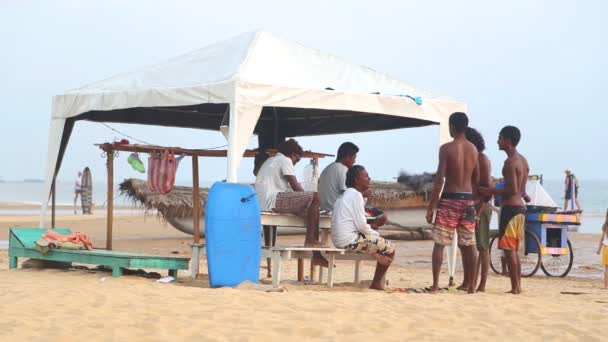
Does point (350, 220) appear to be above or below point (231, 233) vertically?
above

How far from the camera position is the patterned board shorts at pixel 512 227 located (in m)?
8.27

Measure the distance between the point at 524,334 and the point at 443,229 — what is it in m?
2.16

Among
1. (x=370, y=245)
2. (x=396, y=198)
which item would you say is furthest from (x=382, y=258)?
(x=396, y=198)

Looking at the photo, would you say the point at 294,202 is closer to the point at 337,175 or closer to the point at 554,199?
the point at 337,175

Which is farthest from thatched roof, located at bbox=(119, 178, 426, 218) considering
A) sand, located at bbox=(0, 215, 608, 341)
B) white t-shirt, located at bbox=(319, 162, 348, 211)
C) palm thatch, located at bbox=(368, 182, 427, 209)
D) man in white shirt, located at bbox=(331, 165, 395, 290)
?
man in white shirt, located at bbox=(331, 165, 395, 290)

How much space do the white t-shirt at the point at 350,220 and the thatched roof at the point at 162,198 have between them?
8.67 m

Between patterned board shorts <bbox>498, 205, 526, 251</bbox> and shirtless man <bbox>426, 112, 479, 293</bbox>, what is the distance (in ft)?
1.59

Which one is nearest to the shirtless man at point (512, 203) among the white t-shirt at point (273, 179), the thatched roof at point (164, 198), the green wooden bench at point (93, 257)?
the white t-shirt at point (273, 179)

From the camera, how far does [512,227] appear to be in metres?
8.30

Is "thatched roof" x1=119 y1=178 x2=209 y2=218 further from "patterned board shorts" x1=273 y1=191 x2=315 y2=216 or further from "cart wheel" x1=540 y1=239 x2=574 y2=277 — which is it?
"patterned board shorts" x1=273 y1=191 x2=315 y2=216

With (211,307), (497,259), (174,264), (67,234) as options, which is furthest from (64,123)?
(497,259)

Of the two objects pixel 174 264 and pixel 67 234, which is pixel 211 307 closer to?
pixel 174 264

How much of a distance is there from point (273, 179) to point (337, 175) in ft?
2.21

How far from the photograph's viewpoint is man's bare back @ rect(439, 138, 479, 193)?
789 cm
